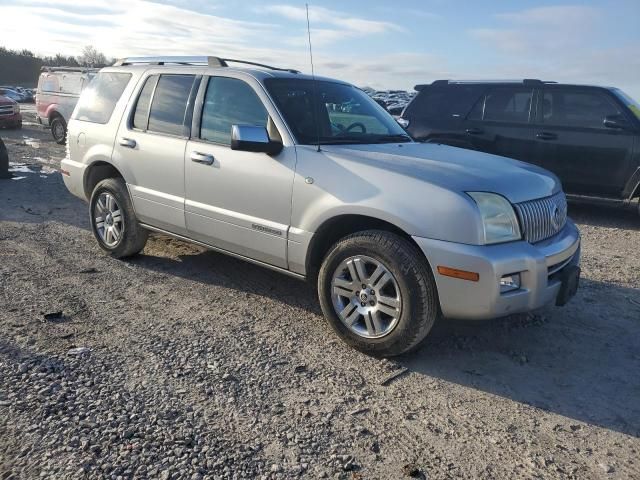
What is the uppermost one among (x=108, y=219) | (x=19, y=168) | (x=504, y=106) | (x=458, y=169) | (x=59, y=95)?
(x=504, y=106)

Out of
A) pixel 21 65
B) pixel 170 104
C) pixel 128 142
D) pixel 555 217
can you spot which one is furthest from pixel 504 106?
pixel 21 65

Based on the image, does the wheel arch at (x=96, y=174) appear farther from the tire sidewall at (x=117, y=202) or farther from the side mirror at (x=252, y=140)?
the side mirror at (x=252, y=140)

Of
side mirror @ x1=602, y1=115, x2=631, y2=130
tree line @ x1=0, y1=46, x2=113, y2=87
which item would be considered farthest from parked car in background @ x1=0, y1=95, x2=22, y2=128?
tree line @ x1=0, y1=46, x2=113, y2=87

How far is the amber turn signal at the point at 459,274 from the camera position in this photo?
3.13 m


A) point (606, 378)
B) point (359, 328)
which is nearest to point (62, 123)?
point (359, 328)

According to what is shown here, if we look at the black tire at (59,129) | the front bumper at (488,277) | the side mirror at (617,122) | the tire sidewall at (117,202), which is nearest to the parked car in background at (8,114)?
the black tire at (59,129)

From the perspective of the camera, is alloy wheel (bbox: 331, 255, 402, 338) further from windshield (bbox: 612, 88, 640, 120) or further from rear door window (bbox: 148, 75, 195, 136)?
windshield (bbox: 612, 88, 640, 120)

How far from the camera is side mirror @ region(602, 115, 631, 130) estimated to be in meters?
7.44

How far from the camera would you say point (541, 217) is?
355 centimetres

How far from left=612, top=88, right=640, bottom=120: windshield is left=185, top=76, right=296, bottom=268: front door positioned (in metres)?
5.89

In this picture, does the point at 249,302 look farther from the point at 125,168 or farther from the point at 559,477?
the point at 559,477

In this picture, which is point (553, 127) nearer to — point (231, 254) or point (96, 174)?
point (231, 254)

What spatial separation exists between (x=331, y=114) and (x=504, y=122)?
482 cm

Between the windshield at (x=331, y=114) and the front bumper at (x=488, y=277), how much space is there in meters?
1.29
